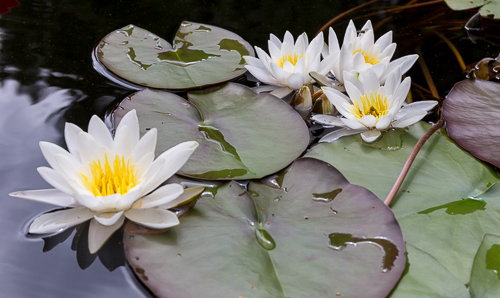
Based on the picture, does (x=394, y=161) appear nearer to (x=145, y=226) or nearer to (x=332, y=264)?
(x=332, y=264)

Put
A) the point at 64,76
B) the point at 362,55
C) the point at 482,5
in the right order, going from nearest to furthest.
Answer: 1. the point at 362,55
2. the point at 64,76
3. the point at 482,5

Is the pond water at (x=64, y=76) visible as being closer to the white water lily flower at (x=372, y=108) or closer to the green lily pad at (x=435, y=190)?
the white water lily flower at (x=372, y=108)

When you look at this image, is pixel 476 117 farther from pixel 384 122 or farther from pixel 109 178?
pixel 109 178

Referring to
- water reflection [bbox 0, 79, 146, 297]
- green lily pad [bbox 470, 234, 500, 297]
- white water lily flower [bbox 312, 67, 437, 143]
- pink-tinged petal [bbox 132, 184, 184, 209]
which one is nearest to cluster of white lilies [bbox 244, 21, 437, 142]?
white water lily flower [bbox 312, 67, 437, 143]

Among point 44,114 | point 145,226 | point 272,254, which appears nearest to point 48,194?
point 145,226

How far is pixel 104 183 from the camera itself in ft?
4.20

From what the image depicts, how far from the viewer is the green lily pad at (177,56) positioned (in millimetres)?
2006

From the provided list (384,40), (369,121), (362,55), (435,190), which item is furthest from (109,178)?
(384,40)

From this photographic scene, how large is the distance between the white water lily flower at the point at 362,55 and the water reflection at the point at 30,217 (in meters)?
1.31

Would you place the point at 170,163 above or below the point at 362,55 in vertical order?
below

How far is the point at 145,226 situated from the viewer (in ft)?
4.19

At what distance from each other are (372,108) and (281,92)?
460mm

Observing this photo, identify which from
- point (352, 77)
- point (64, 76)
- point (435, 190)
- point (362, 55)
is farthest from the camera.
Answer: point (64, 76)

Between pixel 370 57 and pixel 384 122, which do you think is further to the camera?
pixel 370 57
